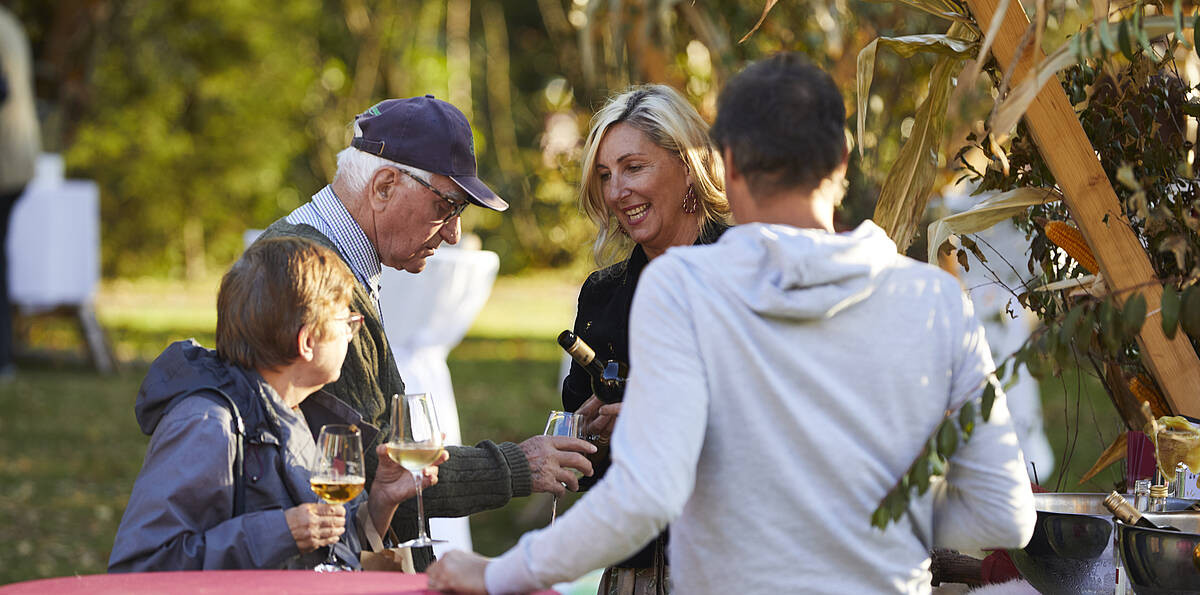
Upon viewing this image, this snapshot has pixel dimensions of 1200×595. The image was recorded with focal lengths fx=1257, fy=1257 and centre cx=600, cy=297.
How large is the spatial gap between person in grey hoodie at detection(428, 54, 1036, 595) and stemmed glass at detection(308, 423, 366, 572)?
320 mm

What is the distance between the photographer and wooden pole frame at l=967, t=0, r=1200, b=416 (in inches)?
102

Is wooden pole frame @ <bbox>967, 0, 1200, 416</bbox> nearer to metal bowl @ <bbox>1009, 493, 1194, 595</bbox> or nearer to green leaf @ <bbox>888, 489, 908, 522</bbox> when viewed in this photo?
metal bowl @ <bbox>1009, 493, 1194, 595</bbox>

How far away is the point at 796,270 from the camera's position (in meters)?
1.72

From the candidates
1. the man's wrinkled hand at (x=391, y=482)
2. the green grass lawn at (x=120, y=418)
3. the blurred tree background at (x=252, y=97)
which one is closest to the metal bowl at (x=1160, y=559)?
the green grass lawn at (x=120, y=418)

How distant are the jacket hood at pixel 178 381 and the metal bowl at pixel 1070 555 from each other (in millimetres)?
1487

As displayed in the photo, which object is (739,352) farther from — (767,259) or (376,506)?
(376,506)

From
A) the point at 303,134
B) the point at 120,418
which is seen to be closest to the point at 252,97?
the point at 303,134

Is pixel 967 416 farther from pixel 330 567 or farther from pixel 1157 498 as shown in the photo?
pixel 330 567

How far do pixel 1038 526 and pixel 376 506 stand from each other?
4.18 feet

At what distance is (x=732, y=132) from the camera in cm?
179

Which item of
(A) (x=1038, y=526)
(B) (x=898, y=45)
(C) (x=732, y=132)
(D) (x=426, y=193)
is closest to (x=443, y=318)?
(D) (x=426, y=193)

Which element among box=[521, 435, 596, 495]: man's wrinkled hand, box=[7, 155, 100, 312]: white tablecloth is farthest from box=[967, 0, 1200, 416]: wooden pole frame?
box=[7, 155, 100, 312]: white tablecloth

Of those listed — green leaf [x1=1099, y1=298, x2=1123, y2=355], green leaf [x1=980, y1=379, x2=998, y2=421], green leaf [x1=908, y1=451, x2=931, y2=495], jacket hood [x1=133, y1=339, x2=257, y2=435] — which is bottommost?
green leaf [x1=908, y1=451, x2=931, y2=495]

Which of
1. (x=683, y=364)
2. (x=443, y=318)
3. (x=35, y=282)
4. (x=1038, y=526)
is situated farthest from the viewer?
(x=35, y=282)
